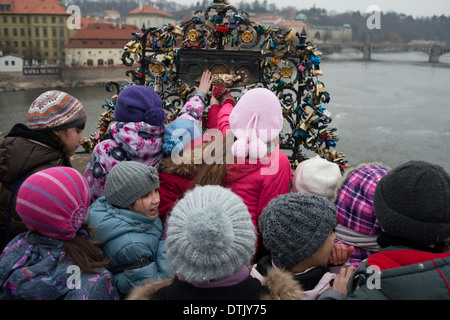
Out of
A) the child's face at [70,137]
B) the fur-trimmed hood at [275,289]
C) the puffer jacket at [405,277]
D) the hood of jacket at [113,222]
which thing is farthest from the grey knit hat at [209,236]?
the child's face at [70,137]

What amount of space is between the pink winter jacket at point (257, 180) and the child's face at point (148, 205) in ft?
1.50

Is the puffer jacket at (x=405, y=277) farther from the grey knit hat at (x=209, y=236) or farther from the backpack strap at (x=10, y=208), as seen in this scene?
the backpack strap at (x=10, y=208)

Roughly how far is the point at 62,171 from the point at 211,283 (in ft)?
3.13

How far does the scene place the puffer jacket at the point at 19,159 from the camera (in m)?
2.38

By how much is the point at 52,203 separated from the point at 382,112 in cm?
3294

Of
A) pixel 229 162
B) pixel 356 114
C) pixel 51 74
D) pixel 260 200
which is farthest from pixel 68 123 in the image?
pixel 51 74

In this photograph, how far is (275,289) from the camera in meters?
1.69

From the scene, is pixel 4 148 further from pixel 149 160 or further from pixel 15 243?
pixel 149 160

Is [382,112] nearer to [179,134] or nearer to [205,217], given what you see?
[179,134]

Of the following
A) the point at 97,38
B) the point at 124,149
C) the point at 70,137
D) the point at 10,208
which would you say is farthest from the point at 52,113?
the point at 97,38

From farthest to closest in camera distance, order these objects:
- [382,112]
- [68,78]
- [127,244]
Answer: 1. [68,78]
2. [382,112]
3. [127,244]

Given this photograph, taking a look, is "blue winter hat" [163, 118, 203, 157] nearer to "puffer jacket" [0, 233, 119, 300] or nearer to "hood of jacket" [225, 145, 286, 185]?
"hood of jacket" [225, 145, 286, 185]

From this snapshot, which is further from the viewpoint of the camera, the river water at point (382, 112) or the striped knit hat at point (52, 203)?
the river water at point (382, 112)

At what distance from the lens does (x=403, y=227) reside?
1.76 m
